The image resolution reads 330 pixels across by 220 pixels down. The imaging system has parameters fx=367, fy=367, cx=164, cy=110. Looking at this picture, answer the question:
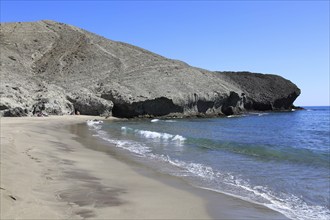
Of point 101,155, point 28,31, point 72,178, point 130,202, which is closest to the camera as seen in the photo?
point 130,202

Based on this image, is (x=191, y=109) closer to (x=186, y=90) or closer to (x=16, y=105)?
(x=186, y=90)

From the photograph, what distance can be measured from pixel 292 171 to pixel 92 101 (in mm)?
40894

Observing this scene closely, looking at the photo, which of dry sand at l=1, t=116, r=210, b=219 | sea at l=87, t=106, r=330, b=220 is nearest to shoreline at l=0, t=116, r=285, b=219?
dry sand at l=1, t=116, r=210, b=219

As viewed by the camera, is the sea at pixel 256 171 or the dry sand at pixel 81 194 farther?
the sea at pixel 256 171

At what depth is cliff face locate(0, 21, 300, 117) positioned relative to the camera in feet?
162

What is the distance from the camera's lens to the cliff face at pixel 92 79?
49278 millimetres

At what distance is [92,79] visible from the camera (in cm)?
6378

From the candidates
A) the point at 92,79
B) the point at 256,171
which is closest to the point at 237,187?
the point at 256,171

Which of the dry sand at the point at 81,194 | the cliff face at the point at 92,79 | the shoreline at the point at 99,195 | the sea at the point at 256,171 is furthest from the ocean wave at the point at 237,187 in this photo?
the cliff face at the point at 92,79

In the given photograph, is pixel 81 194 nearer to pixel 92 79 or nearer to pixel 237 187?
pixel 237 187

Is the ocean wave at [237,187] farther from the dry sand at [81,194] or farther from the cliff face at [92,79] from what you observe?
the cliff face at [92,79]

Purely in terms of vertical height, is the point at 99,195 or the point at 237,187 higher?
the point at 99,195

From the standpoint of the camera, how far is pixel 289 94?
104 meters

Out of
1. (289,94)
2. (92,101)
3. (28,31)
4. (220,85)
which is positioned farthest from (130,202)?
(289,94)
